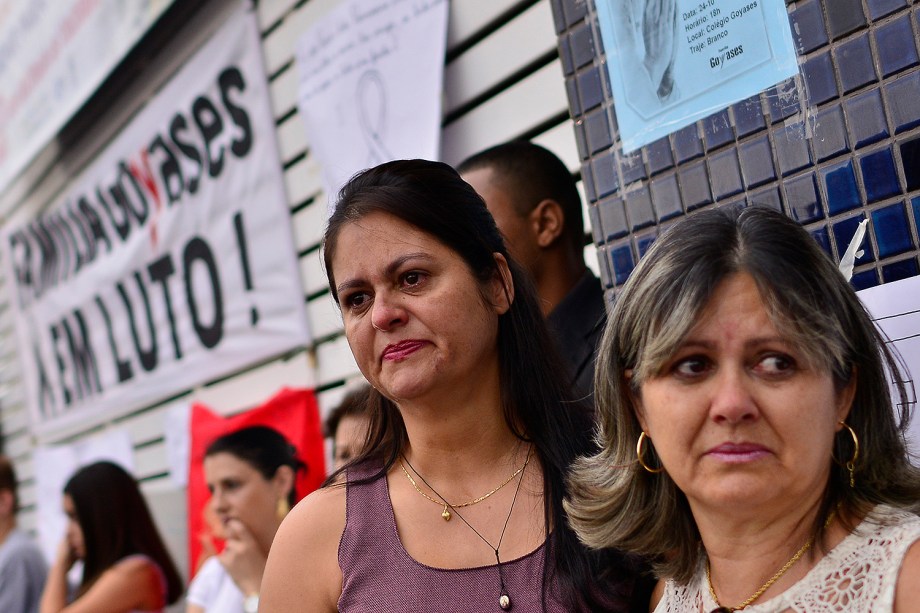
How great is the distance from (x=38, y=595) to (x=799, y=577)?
16.8 feet

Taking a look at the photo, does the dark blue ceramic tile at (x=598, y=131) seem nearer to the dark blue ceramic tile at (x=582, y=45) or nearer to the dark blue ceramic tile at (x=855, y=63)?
the dark blue ceramic tile at (x=582, y=45)

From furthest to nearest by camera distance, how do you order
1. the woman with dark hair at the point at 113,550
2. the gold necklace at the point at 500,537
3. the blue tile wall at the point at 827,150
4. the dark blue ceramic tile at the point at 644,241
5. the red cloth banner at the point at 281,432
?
the woman with dark hair at the point at 113,550, the red cloth banner at the point at 281,432, the dark blue ceramic tile at the point at 644,241, the gold necklace at the point at 500,537, the blue tile wall at the point at 827,150

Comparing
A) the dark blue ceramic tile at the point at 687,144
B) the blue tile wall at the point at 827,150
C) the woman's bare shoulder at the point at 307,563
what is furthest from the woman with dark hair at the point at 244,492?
the dark blue ceramic tile at the point at 687,144

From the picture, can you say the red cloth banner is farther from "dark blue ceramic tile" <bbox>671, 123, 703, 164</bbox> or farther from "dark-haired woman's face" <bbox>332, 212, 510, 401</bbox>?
"dark blue ceramic tile" <bbox>671, 123, 703, 164</bbox>

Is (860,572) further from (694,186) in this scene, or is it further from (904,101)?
(694,186)

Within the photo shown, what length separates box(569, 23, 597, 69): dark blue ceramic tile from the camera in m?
2.25

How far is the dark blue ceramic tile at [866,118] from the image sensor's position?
66.4 inches

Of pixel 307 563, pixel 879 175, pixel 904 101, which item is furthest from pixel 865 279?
pixel 307 563

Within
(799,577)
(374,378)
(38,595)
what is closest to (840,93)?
(799,577)

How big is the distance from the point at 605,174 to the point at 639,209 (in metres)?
0.13

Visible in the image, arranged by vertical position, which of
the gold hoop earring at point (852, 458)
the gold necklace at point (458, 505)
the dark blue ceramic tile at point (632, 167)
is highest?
the dark blue ceramic tile at point (632, 167)

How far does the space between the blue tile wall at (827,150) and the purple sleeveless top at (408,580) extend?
0.75m

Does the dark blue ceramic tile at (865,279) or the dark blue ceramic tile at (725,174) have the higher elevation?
the dark blue ceramic tile at (725,174)

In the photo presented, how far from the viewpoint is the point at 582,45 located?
228 centimetres
